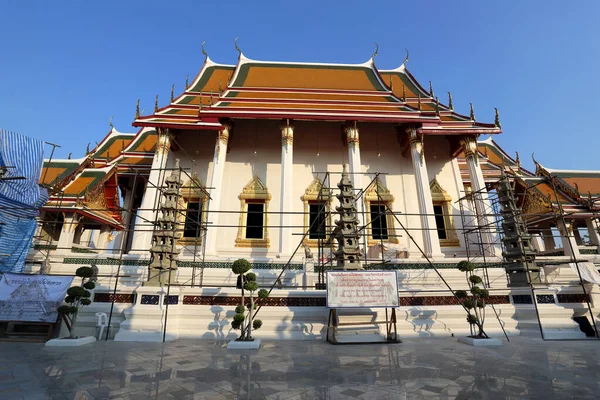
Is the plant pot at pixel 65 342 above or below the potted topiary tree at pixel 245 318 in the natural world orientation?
below

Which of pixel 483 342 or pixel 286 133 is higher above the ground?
pixel 286 133

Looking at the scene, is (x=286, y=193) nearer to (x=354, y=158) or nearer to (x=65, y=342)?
(x=354, y=158)

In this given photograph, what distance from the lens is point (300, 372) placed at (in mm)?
4035

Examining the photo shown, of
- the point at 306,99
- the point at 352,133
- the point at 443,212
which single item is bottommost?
the point at 443,212

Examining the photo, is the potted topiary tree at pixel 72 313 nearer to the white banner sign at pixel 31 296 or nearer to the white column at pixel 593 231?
the white banner sign at pixel 31 296

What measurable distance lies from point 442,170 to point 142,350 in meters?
14.2

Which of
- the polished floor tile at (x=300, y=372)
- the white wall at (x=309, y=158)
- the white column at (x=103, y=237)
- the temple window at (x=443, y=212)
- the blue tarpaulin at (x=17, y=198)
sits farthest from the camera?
the white column at (x=103, y=237)

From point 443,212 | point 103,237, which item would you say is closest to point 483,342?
point 443,212

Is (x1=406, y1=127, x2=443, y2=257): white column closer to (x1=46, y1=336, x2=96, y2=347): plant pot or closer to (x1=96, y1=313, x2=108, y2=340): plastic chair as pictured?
(x1=96, y1=313, x2=108, y2=340): plastic chair

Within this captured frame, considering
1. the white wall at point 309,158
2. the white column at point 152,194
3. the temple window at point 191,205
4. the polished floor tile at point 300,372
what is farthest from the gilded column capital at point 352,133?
the polished floor tile at point 300,372

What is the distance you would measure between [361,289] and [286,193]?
6604 millimetres

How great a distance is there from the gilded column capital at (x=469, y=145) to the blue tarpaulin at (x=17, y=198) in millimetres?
15935

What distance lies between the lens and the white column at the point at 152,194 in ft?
37.4

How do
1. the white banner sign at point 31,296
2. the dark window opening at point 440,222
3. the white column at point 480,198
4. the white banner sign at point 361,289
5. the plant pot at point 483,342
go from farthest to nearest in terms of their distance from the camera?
the dark window opening at point 440,222 < the white column at point 480,198 < the white banner sign at point 31,296 < the white banner sign at point 361,289 < the plant pot at point 483,342
